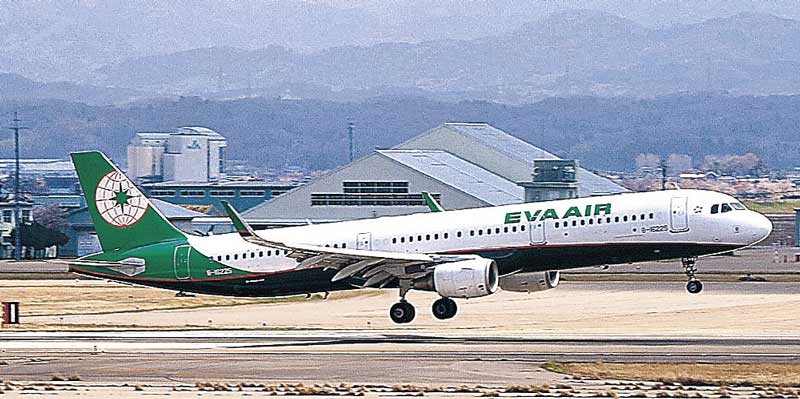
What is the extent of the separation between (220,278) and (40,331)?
6.15m

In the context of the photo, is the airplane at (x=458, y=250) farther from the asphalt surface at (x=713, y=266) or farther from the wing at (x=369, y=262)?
the asphalt surface at (x=713, y=266)

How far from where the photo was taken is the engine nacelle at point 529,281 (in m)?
52.5

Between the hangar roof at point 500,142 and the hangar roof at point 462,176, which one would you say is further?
the hangar roof at point 500,142

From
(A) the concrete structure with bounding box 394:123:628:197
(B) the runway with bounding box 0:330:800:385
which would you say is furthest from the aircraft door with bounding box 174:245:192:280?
(A) the concrete structure with bounding box 394:123:628:197

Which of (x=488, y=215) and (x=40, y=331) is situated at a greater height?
(x=488, y=215)

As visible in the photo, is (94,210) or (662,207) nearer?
(662,207)

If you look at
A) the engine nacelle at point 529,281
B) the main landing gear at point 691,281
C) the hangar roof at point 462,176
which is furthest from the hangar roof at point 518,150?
the main landing gear at point 691,281

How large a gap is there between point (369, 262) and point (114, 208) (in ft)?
34.0

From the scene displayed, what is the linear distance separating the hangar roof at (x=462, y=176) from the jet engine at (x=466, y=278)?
92.2m

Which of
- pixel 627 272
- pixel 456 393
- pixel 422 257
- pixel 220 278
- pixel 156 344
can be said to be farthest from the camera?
pixel 627 272

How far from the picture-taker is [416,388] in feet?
111

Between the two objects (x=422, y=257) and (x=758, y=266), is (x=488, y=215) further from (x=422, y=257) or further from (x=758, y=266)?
(x=758, y=266)

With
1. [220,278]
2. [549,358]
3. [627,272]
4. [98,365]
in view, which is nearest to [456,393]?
[549,358]

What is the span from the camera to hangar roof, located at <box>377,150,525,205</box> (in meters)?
145
